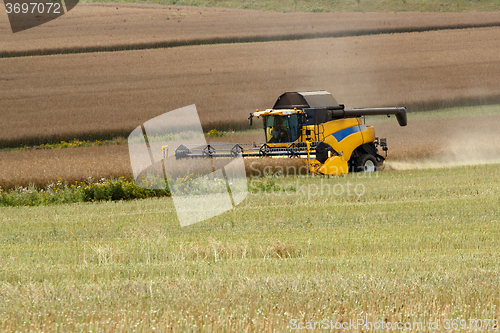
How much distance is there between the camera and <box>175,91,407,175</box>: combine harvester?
16094 millimetres

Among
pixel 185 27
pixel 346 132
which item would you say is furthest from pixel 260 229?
pixel 185 27

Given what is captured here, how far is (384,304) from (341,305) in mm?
373

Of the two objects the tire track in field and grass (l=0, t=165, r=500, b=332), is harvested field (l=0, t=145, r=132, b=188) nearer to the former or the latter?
grass (l=0, t=165, r=500, b=332)

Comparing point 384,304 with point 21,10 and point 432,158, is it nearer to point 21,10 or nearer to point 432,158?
point 432,158

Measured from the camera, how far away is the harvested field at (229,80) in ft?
94.9

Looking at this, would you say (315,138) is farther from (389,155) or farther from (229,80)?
(229,80)

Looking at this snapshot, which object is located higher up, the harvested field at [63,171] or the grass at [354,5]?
the grass at [354,5]

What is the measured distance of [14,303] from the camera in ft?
17.2

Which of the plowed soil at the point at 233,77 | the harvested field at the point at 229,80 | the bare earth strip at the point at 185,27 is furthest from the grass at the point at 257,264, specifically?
the bare earth strip at the point at 185,27

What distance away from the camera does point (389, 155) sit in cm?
1978

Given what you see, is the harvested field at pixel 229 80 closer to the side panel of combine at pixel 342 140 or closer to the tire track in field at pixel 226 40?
the tire track in field at pixel 226 40

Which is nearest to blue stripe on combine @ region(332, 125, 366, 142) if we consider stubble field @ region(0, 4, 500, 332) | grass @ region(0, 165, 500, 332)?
stubble field @ region(0, 4, 500, 332)

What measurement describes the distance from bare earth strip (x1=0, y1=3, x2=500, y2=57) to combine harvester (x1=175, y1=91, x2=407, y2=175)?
85.0 feet

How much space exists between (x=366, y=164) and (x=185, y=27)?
103ft
